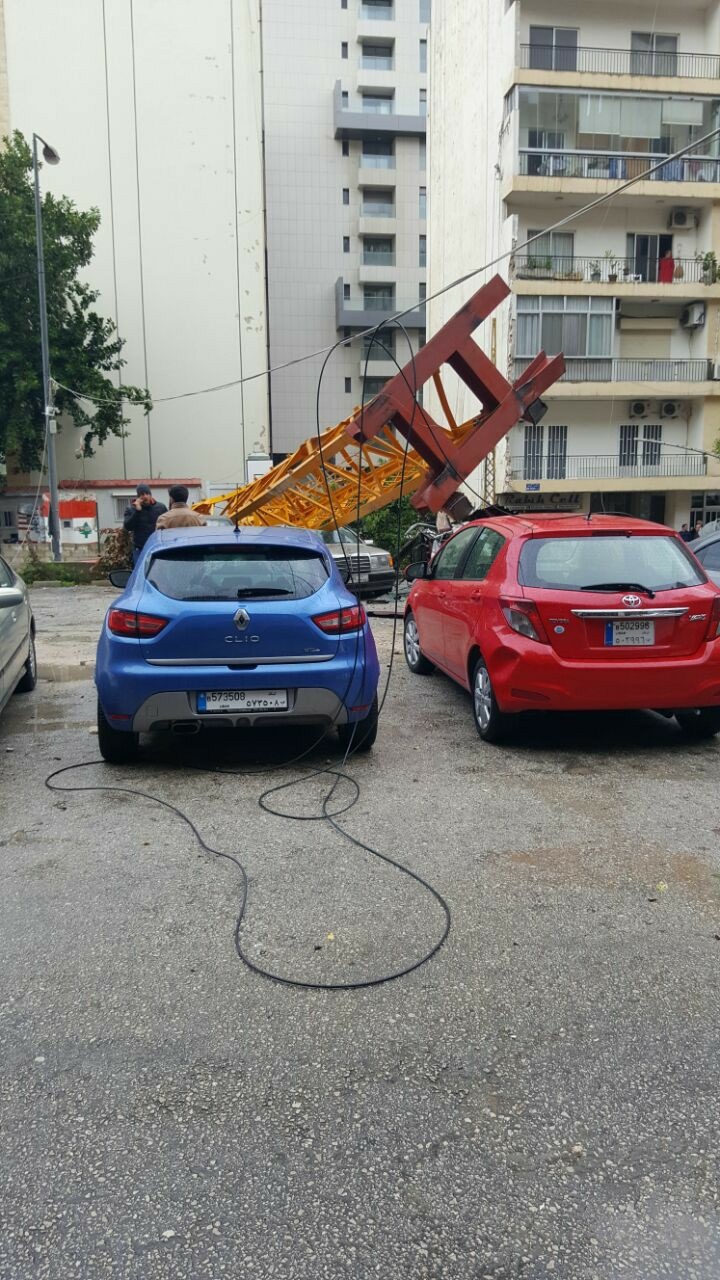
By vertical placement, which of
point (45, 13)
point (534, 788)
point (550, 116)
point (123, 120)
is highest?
point (45, 13)

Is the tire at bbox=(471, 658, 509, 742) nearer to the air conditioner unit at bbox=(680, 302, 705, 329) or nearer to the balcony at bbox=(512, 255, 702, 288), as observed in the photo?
the balcony at bbox=(512, 255, 702, 288)

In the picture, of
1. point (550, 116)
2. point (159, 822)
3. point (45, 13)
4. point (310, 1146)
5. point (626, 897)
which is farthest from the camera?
point (45, 13)

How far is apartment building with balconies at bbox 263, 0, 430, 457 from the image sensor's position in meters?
50.4

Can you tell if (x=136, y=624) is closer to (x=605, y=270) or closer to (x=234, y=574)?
(x=234, y=574)

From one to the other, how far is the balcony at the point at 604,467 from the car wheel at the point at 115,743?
86.9 feet

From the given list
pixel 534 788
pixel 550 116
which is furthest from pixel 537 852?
pixel 550 116

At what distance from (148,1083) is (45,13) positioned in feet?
150

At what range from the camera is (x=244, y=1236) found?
6.88ft

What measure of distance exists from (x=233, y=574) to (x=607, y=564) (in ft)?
7.82

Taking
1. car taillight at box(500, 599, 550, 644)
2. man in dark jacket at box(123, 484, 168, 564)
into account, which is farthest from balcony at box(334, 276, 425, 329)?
car taillight at box(500, 599, 550, 644)

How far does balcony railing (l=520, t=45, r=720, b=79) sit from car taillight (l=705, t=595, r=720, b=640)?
94.0 ft

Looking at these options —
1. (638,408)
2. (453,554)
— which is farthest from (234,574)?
(638,408)

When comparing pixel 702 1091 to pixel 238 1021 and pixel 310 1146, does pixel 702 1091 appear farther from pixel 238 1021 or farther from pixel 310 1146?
pixel 238 1021

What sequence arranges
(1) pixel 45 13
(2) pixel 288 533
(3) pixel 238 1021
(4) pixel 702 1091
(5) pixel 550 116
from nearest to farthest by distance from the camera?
1. (4) pixel 702 1091
2. (3) pixel 238 1021
3. (2) pixel 288 533
4. (5) pixel 550 116
5. (1) pixel 45 13
